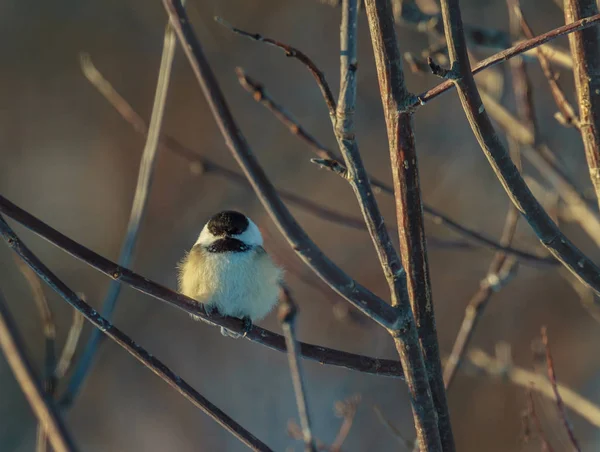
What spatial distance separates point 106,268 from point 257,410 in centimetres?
449

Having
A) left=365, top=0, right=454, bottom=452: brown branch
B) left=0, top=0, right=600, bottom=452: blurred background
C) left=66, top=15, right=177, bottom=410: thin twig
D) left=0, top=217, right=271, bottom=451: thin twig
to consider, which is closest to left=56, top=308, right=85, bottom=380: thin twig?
left=66, top=15, right=177, bottom=410: thin twig

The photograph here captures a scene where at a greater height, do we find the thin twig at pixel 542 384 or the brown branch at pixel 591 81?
the brown branch at pixel 591 81

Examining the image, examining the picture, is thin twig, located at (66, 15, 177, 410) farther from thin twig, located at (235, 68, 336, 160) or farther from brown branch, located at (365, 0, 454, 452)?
brown branch, located at (365, 0, 454, 452)

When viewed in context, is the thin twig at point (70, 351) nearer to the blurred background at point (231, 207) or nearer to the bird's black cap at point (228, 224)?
the bird's black cap at point (228, 224)

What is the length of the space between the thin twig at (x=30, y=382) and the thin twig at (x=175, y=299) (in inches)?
10.7

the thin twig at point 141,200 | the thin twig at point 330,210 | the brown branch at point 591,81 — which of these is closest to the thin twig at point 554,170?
the thin twig at point 330,210

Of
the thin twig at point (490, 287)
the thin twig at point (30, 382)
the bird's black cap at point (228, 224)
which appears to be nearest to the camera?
the thin twig at point (30, 382)

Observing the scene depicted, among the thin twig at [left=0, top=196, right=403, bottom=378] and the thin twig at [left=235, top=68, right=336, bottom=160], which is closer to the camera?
the thin twig at [left=0, top=196, right=403, bottom=378]

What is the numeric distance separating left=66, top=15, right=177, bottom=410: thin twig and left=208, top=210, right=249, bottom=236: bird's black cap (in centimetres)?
49

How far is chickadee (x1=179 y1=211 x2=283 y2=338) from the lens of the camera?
1.94 meters

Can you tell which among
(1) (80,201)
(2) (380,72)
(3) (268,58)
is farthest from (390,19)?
(1) (80,201)

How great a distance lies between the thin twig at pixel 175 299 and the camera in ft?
3.35

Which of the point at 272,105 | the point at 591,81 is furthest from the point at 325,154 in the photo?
the point at 591,81

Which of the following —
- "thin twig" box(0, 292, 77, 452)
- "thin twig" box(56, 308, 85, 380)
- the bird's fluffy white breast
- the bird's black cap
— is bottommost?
"thin twig" box(0, 292, 77, 452)
